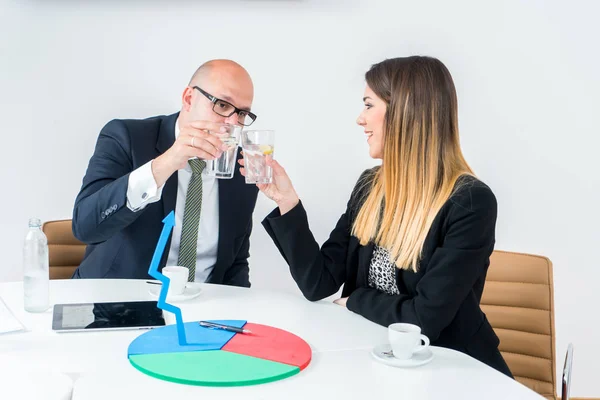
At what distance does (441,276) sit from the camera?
177 centimetres

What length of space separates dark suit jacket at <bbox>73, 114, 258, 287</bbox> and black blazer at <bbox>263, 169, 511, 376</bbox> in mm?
457

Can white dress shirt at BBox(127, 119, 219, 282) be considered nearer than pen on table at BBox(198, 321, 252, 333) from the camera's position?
No

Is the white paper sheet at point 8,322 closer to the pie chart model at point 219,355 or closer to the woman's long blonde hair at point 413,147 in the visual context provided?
the pie chart model at point 219,355

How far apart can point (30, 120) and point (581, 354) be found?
9.19 feet

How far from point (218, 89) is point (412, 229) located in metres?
0.91

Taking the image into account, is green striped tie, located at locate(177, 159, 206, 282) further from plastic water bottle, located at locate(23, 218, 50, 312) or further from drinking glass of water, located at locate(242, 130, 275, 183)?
plastic water bottle, located at locate(23, 218, 50, 312)

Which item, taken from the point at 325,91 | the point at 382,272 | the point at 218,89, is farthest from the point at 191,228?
the point at 325,91

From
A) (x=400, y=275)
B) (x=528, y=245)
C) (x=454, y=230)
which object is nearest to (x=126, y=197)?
(x=400, y=275)

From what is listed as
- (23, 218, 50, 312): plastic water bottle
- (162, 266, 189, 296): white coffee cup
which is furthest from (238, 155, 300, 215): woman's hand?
(23, 218, 50, 312): plastic water bottle

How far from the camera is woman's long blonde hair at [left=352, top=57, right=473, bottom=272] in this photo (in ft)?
6.37

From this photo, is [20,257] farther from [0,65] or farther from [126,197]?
[126,197]

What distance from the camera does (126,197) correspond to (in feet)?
6.77

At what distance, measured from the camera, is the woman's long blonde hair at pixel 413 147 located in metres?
1.94

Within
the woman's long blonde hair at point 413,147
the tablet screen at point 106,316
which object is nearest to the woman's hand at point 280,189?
the woman's long blonde hair at point 413,147
